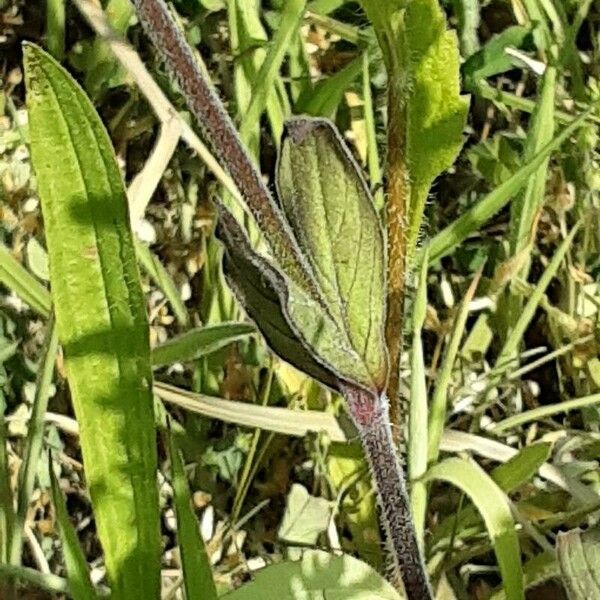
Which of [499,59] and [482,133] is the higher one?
[499,59]

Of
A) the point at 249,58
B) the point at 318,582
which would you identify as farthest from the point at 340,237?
the point at 249,58

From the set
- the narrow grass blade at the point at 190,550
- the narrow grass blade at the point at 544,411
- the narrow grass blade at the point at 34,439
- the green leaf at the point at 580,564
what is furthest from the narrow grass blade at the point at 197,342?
the green leaf at the point at 580,564

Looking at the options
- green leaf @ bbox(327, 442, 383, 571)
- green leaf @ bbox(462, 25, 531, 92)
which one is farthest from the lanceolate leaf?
green leaf @ bbox(462, 25, 531, 92)

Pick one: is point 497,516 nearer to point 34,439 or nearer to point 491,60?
point 34,439

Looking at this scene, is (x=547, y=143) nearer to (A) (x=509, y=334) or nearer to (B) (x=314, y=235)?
(A) (x=509, y=334)

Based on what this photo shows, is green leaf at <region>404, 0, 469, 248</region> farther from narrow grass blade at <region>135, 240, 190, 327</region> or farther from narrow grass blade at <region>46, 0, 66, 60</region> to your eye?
narrow grass blade at <region>46, 0, 66, 60</region>

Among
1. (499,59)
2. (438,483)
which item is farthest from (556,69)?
(438,483)
